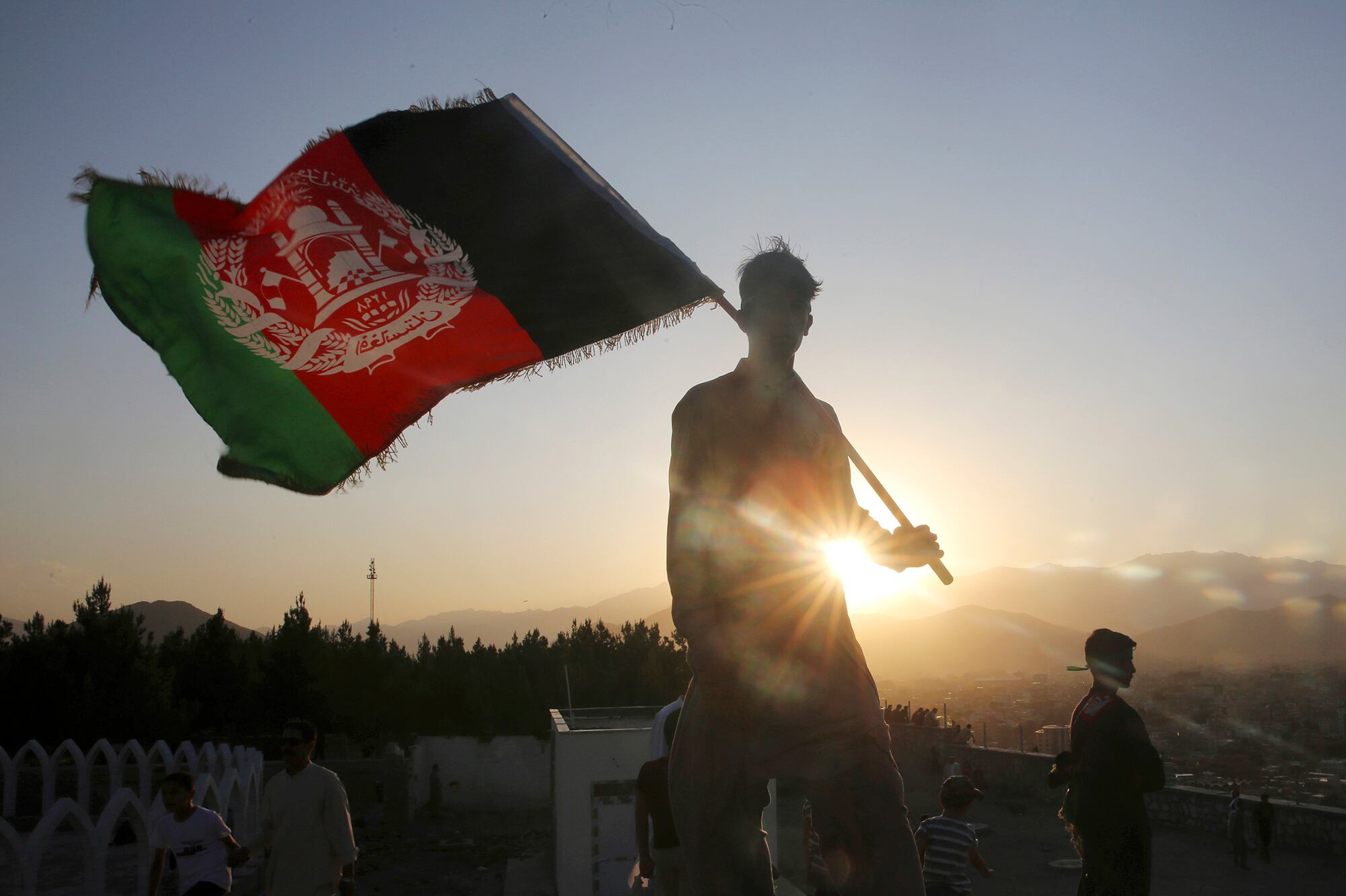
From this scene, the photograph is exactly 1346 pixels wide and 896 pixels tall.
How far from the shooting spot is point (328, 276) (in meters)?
4.62

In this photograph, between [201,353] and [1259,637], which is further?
[1259,637]

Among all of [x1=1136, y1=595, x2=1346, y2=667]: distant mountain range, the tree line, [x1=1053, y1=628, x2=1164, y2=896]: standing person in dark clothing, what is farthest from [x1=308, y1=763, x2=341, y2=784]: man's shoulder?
[x1=1136, y1=595, x2=1346, y2=667]: distant mountain range

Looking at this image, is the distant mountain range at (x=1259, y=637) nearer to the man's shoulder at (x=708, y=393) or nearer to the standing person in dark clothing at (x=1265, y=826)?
the standing person in dark clothing at (x=1265, y=826)

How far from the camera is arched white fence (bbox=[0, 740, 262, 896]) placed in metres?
7.96

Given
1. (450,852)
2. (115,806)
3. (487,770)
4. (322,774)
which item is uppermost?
(322,774)

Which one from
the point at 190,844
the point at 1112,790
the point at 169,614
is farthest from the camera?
the point at 169,614

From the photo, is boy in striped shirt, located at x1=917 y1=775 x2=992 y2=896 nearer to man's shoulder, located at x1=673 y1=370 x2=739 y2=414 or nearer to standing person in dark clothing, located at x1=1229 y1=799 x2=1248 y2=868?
man's shoulder, located at x1=673 y1=370 x2=739 y2=414

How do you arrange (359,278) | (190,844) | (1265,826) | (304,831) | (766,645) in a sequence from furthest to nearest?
(1265,826) < (190,844) < (304,831) < (359,278) < (766,645)

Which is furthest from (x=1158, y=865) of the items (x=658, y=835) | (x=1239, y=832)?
(x=658, y=835)

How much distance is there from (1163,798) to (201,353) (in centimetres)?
2142

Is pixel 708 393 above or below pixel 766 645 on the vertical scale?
above

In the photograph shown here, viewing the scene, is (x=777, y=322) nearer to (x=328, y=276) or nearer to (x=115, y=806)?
(x=328, y=276)

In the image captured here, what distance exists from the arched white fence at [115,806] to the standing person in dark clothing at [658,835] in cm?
366

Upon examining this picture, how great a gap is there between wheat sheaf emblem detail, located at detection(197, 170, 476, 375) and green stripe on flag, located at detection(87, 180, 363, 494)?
10cm
